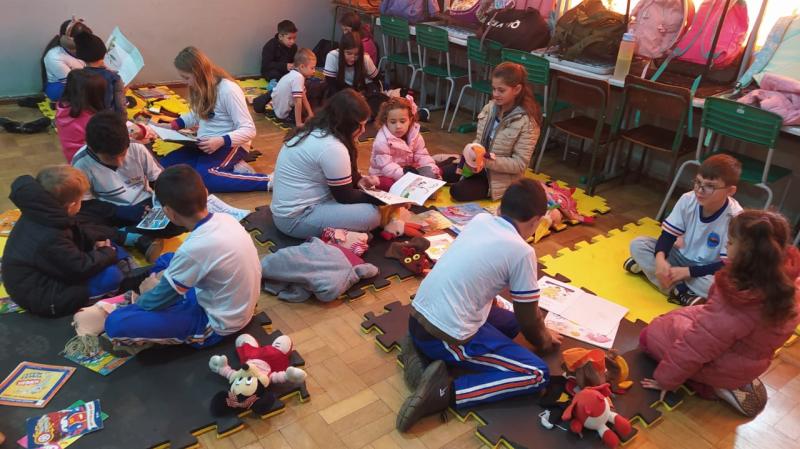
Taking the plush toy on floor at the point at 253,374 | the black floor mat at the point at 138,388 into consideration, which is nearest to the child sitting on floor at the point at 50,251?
the black floor mat at the point at 138,388

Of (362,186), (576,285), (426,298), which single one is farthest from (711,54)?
(426,298)

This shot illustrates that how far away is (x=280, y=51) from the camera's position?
6.49 meters

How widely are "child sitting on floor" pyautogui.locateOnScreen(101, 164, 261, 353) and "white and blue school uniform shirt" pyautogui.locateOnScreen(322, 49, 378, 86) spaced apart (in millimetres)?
3573

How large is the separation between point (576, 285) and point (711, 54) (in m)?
2.13

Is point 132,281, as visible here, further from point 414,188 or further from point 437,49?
point 437,49

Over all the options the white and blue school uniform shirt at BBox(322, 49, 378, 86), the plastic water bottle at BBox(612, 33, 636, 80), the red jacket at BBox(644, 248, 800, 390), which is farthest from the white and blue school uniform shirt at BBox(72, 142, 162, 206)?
the plastic water bottle at BBox(612, 33, 636, 80)

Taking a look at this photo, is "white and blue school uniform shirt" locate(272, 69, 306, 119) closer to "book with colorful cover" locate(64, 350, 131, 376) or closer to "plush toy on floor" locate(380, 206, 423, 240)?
"plush toy on floor" locate(380, 206, 423, 240)

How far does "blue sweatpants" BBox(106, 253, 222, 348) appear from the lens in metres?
2.38

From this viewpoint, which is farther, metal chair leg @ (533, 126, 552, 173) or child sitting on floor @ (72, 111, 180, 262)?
metal chair leg @ (533, 126, 552, 173)

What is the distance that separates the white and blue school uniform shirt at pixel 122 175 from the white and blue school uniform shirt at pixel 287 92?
198cm

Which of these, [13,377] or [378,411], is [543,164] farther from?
[13,377]

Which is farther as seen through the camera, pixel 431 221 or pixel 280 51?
pixel 280 51

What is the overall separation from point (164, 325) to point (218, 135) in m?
1.99

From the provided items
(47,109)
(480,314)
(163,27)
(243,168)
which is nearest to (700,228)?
(480,314)
